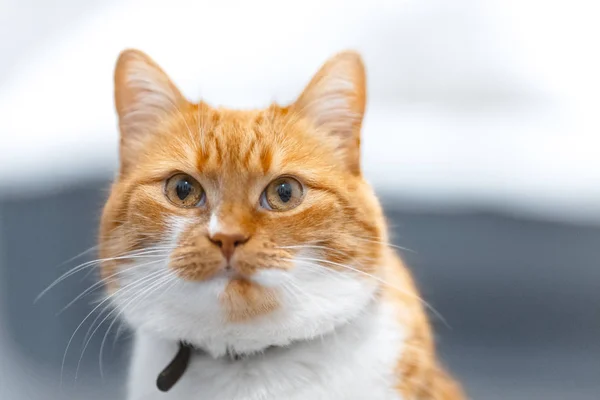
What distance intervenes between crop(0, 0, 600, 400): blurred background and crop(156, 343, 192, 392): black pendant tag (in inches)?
22.0

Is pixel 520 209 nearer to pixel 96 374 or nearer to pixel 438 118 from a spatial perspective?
pixel 438 118

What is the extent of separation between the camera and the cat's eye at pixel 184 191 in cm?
104

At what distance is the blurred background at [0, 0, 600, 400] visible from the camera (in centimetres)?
175

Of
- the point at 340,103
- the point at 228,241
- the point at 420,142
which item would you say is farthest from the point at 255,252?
the point at 420,142

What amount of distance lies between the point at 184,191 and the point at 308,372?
0.31 meters

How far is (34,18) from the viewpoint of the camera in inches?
69.6

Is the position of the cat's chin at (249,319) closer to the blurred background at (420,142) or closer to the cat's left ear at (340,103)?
the cat's left ear at (340,103)

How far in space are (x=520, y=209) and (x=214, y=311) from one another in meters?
1.23

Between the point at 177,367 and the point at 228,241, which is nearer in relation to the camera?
the point at 228,241

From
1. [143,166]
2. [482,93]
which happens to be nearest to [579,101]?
[482,93]

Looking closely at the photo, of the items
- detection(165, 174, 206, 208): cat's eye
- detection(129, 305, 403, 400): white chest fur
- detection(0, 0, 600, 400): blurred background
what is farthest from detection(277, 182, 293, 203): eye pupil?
detection(0, 0, 600, 400): blurred background

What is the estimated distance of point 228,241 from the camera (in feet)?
3.10

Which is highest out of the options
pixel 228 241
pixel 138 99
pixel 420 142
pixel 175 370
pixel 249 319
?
pixel 420 142

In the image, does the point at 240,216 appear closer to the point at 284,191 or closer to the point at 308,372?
the point at 284,191
